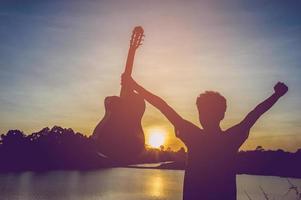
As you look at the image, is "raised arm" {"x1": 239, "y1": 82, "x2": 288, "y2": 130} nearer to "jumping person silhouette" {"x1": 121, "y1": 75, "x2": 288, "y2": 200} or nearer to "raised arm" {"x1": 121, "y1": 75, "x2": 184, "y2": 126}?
"jumping person silhouette" {"x1": 121, "y1": 75, "x2": 288, "y2": 200}

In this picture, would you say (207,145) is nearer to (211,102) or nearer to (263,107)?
(211,102)

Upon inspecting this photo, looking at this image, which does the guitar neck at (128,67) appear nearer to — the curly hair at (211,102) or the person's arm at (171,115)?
the person's arm at (171,115)

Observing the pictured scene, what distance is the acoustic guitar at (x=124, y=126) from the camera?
12.7 ft

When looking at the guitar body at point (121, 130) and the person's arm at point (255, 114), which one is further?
the guitar body at point (121, 130)

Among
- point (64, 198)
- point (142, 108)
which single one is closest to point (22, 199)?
point (64, 198)

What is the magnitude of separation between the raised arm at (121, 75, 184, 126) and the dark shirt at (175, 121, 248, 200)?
68mm

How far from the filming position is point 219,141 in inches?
142

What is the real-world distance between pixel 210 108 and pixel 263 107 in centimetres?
55

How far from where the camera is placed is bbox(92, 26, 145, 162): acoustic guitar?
387 centimetres

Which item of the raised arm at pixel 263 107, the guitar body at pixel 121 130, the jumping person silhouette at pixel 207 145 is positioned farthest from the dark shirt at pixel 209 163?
the guitar body at pixel 121 130

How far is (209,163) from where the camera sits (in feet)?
11.7

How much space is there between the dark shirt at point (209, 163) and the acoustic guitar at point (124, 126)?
1.69 ft

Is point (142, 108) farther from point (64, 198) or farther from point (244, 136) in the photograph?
point (64, 198)

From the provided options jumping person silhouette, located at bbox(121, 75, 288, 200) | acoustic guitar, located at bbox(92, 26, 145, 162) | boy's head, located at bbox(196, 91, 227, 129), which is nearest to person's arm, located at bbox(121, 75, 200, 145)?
jumping person silhouette, located at bbox(121, 75, 288, 200)
